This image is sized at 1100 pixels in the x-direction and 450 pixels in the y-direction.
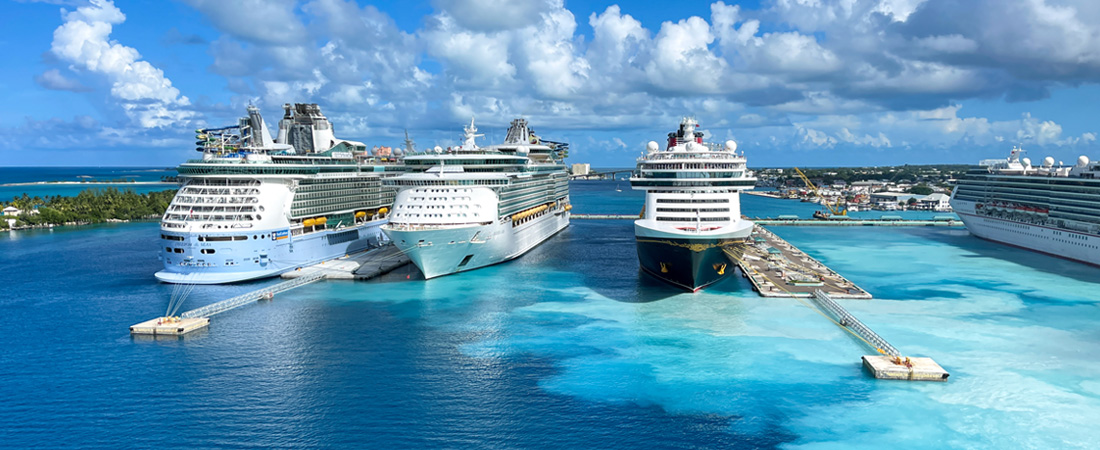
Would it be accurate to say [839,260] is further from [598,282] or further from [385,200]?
[385,200]

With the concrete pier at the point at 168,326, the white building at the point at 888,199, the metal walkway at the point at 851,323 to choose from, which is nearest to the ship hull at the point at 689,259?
the metal walkway at the point at 851,323

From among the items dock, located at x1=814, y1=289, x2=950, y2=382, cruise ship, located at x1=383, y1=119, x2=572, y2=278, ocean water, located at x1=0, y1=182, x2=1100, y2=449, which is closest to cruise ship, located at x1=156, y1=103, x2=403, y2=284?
ocean water, located at x1=0, y1=182, x2=1100, y2=449

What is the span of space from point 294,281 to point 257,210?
21.4 feet

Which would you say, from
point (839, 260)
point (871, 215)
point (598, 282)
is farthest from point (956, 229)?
point (598, 282)

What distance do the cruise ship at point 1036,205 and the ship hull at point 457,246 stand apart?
5376cm

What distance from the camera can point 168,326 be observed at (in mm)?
37438

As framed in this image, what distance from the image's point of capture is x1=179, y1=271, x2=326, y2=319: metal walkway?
40.9 m

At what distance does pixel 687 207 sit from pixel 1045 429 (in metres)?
25.5

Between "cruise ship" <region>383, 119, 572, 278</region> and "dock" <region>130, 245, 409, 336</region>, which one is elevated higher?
"cruise ship" <region>383, 119, 572, 278</region>

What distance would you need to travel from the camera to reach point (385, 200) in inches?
2876

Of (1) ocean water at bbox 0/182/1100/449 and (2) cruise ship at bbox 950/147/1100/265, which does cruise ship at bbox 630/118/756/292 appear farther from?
Result: (2) cruise ship at bbox 950/147/1100/265

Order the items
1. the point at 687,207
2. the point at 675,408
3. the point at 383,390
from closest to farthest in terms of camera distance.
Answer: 1. the point at 675,408
2. the point at 383,390
3. the point at 687,207

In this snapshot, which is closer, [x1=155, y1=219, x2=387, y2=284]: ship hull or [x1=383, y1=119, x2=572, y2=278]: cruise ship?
[x1=155, y1=219, x2=387, y2=284]: ship hull

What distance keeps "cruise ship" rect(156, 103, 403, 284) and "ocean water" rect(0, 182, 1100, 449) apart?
2.88m
